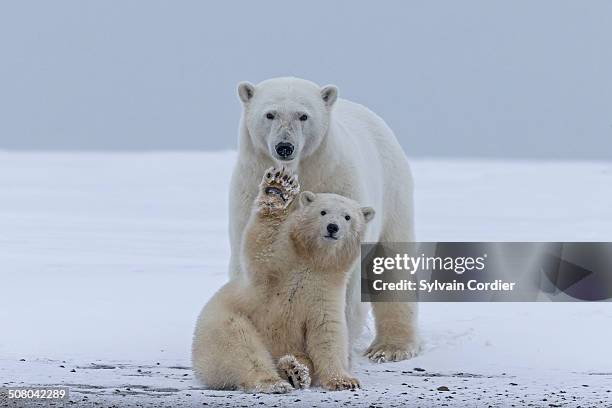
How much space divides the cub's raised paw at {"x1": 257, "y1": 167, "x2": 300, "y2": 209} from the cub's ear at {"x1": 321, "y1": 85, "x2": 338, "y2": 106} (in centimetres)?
89

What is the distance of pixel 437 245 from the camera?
259 inches

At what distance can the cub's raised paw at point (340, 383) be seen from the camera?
17.4 ft

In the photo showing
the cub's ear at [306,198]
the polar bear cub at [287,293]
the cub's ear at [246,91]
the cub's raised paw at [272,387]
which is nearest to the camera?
the cub's raised paw at [272,387]

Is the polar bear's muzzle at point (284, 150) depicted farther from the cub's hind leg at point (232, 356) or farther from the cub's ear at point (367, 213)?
the cub's hind leg at point (232, 356)

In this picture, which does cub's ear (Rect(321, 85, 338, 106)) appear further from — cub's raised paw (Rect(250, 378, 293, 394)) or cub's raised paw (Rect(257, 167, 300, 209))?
cub's raised paw (Rect(250, 378, 293, 394))

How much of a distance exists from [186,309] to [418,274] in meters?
1.62

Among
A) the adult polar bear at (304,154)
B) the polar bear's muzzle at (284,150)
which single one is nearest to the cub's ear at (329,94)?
the adult polar bear at (304,154)

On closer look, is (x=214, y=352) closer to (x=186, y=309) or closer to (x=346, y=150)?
(x=346, y=150)

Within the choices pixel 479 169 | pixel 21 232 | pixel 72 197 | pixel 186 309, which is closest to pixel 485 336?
pixel 186 309

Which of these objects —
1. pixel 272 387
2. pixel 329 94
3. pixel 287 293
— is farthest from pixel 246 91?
pixel 272 387

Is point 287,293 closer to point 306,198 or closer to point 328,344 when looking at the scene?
point 328,344

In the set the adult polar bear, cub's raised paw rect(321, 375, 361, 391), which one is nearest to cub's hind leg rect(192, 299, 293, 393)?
cub's raised paw rect(321, 375, 361, 391)

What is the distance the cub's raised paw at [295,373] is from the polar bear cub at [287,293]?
0.05m

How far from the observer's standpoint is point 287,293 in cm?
550
